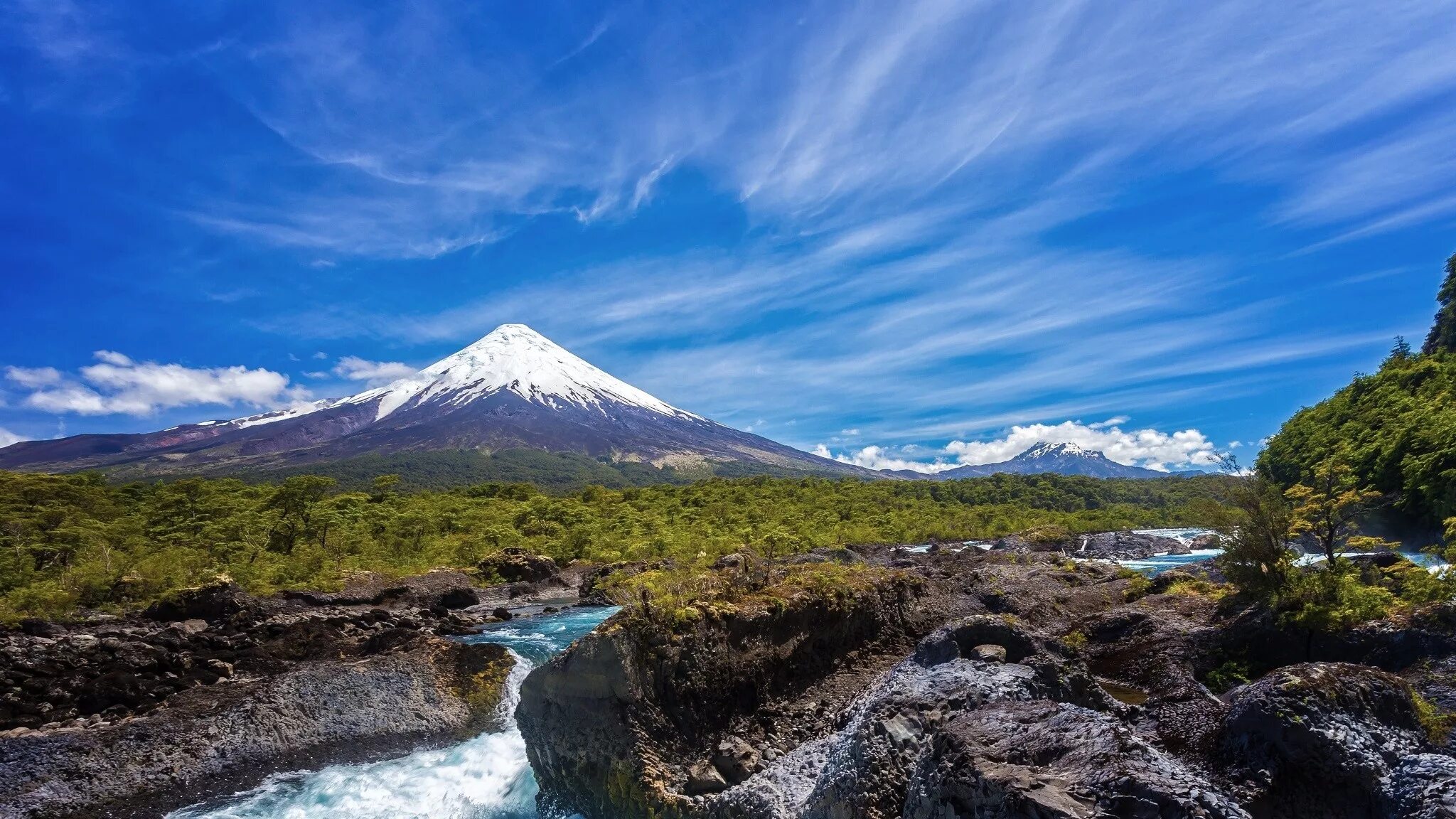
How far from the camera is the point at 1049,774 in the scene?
419 centimetres

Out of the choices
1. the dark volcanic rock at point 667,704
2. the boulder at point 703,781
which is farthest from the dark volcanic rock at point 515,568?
the boulder at point 703,781

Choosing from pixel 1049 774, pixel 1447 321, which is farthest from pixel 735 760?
pixel 1447 321

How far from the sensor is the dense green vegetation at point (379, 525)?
80.5 feet

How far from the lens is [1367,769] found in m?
4.75

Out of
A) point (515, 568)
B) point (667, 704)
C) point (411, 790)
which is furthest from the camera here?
point (515, 568)

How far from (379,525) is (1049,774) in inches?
1768

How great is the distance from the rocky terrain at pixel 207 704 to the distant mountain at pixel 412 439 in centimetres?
12570

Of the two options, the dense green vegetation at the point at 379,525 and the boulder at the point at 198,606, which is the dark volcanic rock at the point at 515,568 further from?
the boulder at the point at 198,606

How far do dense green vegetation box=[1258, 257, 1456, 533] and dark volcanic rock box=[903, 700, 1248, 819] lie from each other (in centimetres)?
1229

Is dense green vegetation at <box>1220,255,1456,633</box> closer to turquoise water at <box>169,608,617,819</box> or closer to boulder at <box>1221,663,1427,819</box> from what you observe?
boulder at <box>1221,663,1427,819</box>

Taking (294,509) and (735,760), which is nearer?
(735,760)

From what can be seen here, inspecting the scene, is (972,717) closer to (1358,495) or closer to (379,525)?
(1358,495)

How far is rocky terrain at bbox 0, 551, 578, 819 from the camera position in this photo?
10445 mm

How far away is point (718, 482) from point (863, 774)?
251 ft
